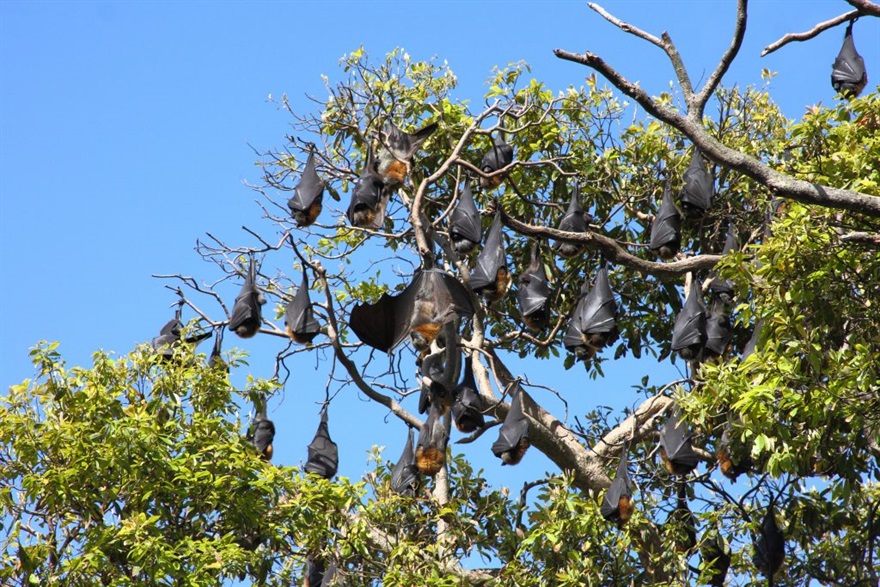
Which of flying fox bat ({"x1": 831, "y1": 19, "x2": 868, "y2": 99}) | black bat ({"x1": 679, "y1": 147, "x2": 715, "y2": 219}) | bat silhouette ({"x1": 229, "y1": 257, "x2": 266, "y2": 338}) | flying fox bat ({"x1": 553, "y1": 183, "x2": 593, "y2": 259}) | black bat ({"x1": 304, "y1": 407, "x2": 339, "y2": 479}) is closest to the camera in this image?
flying fox bat ({"x1": 553, "y1": 183, "x2": 593, "y2": 259})

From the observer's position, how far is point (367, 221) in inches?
458

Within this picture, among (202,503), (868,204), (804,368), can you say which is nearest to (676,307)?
(804,368)

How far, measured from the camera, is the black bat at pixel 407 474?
37.5ft

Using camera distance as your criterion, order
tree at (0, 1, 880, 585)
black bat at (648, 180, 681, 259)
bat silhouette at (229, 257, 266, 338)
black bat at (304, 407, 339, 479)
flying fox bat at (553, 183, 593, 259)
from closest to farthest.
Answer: tree at (0, 1, 880, 585) < flying fox bat at (553, 183, 593, 259) < bat silhouette at (229, 257, 266, 338) < black bat at (648, 180, 681, 259) < black bat at (304, 407, 339, 479)

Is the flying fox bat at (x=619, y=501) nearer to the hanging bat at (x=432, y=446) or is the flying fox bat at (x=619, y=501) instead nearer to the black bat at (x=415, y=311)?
the hanging bat at (x=432, y=446)

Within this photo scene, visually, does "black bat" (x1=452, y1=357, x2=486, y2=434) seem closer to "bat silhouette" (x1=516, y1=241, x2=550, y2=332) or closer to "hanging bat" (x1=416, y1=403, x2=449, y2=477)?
"hanging bat" (x1=416, y1=403, x2=449, y2=477)

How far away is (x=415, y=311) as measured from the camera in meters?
9.77

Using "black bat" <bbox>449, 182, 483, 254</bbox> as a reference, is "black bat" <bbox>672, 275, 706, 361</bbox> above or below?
below

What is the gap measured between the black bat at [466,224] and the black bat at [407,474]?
1844 mm

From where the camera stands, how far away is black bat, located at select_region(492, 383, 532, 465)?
38.5 ft

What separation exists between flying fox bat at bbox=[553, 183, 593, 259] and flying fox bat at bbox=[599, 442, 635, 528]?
2.25m

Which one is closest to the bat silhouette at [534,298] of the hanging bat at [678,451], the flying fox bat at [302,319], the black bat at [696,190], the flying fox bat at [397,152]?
the black bat at [696,190]

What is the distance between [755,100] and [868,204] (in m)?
7.40

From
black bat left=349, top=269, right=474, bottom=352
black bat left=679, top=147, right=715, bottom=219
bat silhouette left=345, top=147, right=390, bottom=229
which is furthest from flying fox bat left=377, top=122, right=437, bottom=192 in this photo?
black bat left=679, top=147, right=715, bottom=219
